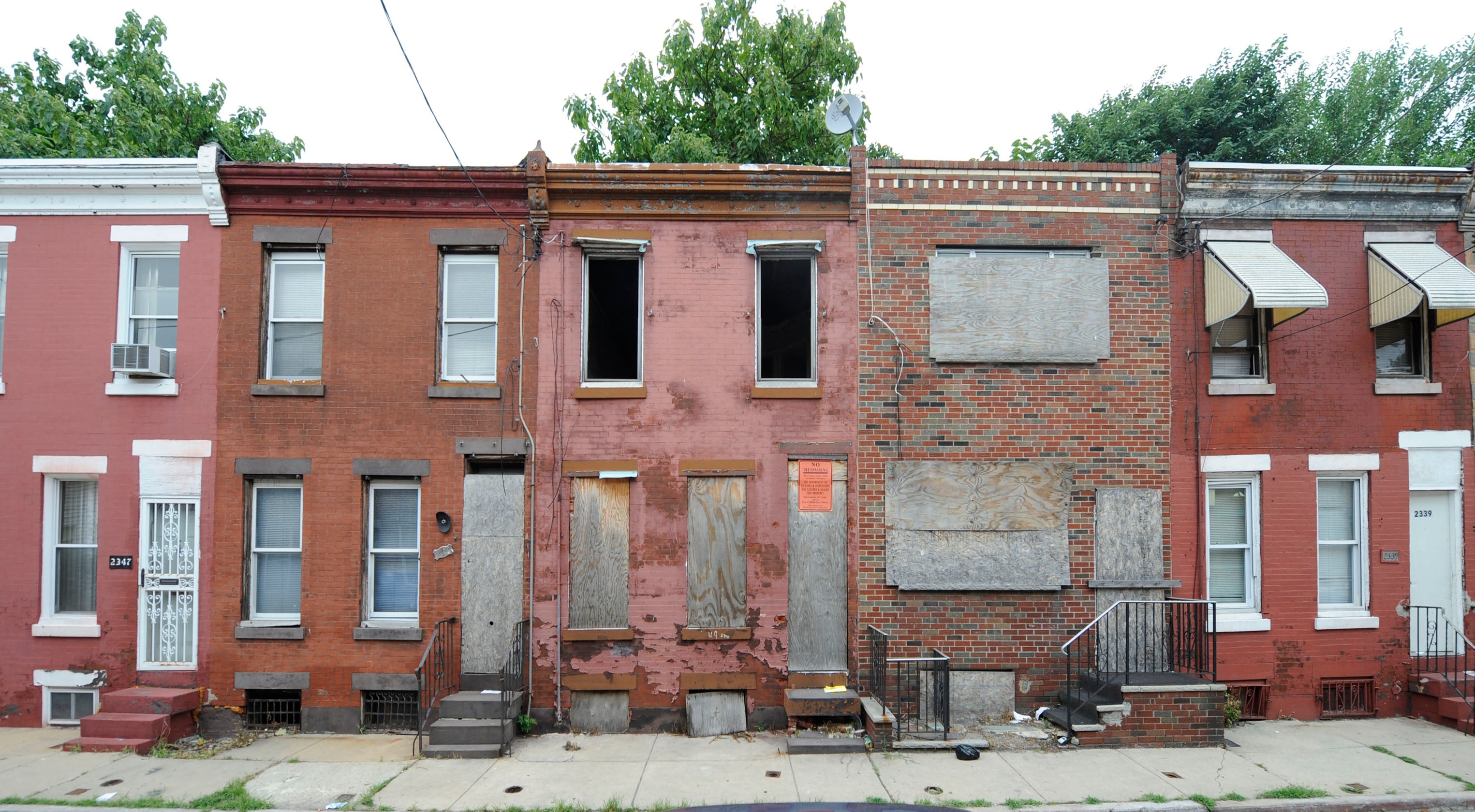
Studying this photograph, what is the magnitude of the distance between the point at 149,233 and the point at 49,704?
5666mm

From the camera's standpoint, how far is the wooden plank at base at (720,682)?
8.80 m

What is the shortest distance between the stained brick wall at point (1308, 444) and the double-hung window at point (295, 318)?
10.5 m

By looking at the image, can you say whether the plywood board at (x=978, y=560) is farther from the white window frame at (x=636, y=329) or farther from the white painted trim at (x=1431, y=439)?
the white painted trim at (x=1431, y=439)

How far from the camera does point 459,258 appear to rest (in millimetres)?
9469

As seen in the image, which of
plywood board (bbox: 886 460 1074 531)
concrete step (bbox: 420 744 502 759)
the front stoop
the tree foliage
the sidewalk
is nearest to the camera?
the sidewalk

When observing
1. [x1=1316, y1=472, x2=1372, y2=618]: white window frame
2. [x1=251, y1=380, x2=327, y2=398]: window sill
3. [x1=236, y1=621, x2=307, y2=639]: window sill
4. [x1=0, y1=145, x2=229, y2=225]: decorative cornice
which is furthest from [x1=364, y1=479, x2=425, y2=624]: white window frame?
[x1=1316, y1=472, x2=1372, y2=618]: white window frame

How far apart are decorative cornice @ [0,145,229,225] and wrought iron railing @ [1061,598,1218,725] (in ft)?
37.3

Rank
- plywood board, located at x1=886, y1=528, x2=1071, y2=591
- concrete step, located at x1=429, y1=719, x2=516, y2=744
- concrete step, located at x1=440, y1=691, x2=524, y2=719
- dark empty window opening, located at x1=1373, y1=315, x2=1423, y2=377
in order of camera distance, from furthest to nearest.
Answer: dark empty window opening, located at x1=1373, y1=315, x2=1423, y2=377 → plywood board, located at x1=886, y1=528, x2=1071, y2=591 → concrete step, located at x1=440, y1=691, x2=524, y2=719 → concrete step, located at x1=429, y1=719, x2=516, y2=744

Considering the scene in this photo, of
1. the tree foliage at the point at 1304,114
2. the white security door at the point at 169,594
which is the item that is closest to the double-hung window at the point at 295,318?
the white security door at the point at 169,594

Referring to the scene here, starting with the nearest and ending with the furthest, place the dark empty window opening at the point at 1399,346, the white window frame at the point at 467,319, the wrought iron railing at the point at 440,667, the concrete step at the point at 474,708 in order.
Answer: the concrete step at the point at 474,708
the wrought iron railing at the point at 440,667
the white window frame at the point at 467,319
the dark empty window opening at the point at 1399,346

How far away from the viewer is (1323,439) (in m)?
9.44

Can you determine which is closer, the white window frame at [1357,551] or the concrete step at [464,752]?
the concrete step at [464,752]

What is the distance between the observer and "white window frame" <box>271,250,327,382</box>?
9344mm

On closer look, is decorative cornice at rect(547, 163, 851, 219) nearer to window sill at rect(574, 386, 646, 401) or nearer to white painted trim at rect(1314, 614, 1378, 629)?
window sill at rect(574, 386, 646, 401)
